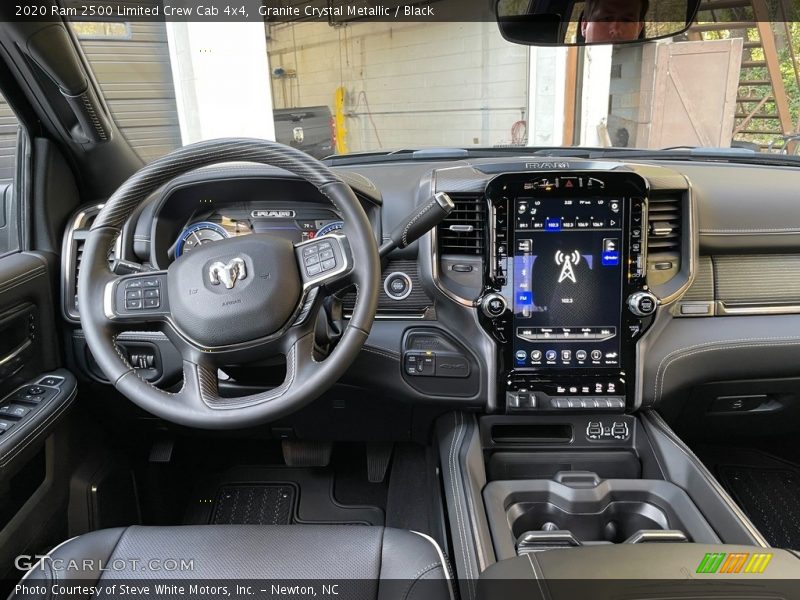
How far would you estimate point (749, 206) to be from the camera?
74.7 inches

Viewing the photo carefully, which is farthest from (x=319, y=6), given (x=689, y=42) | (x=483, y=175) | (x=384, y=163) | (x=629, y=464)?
(x=629, y=464)

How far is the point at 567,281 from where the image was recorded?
176 centimetres

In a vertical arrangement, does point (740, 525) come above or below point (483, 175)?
below

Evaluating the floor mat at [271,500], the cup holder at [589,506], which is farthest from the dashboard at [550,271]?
the floor mat at [271,500]

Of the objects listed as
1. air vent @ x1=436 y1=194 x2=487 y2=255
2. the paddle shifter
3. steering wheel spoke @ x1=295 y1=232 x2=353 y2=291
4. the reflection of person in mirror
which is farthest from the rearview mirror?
steering wheel spoke @ x1=295 y1=232 x2=353 y2=291

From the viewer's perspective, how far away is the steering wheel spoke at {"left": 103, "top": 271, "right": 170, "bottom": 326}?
139cm

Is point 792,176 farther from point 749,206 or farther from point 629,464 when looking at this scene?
point 629,464

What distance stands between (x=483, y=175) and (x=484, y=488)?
35.6 inches

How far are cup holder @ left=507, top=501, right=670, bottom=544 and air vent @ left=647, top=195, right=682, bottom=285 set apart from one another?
66cm

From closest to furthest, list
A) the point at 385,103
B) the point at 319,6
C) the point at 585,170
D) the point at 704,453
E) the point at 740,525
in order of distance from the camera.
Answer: the point at 740,525 < the point at 585,170 < the point at 704,453 < the point at 319,6 < the point at 385,103

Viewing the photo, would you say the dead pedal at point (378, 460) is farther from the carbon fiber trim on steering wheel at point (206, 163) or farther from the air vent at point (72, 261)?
the carbon fiber trim on steering wheel at point (206, 163)

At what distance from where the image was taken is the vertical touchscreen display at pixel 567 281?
1.73 meters

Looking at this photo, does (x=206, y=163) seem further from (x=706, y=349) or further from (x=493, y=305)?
(x=706, y=349)

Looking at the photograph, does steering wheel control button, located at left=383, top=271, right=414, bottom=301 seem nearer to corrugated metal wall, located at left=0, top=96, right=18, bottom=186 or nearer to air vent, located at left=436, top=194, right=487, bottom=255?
air vent, located at left=436, top=194, right=487, bottom=255
